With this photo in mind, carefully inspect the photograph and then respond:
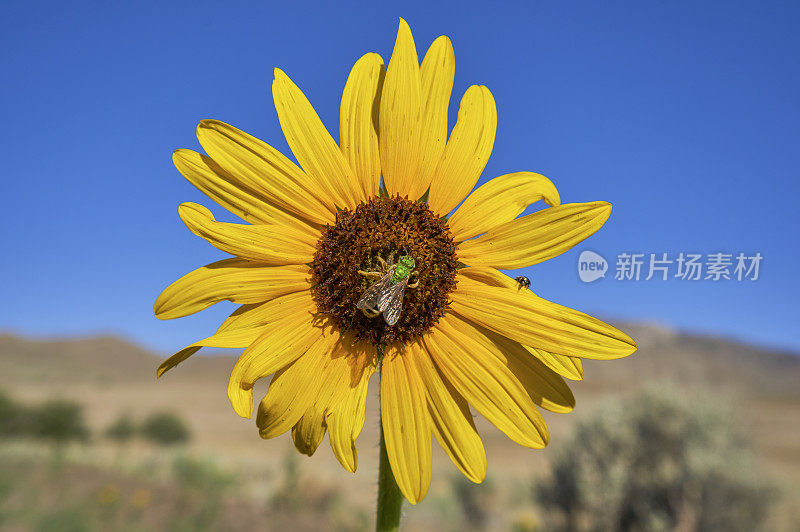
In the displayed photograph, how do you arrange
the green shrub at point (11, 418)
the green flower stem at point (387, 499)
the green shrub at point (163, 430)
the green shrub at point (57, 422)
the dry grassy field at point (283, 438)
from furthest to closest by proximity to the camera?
the green shrub at point (163, 430), the green shrub at point (57, 422), the green shrub at point (11, 418), the dry grassy field at point (283, 438), the green flower stem at point (387, 499)

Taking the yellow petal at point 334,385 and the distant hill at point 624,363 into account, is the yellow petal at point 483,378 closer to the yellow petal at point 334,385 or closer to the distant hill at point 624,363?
the yellow petal at point 334,385

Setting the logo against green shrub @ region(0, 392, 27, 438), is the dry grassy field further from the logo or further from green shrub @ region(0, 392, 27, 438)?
green shrub @ region(0, 392, 27, 438)

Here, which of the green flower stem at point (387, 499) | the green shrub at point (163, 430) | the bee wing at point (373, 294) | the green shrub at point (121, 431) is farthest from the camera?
the green shrub at point (163, 430)

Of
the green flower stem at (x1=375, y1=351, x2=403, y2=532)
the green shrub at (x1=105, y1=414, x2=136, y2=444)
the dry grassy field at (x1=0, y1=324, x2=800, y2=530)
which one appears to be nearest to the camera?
the green flower stem at (x1=375, y1=351, x2=403, y2=532)

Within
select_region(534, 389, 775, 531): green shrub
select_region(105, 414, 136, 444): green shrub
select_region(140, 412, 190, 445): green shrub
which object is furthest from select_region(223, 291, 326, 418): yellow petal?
select_region(140, 412, 190, 445): green shrub

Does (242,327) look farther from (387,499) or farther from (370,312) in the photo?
(387,499)

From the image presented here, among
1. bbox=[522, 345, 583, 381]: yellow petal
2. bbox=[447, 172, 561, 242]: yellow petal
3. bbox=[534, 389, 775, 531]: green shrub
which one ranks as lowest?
bbox=[534, 389, 775, 531]: green shrub

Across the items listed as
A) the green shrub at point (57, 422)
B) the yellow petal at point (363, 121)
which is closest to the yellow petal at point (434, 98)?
the yellow petal at point (363, 121)

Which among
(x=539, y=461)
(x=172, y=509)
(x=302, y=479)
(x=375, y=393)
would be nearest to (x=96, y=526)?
(x=172, y=509)
